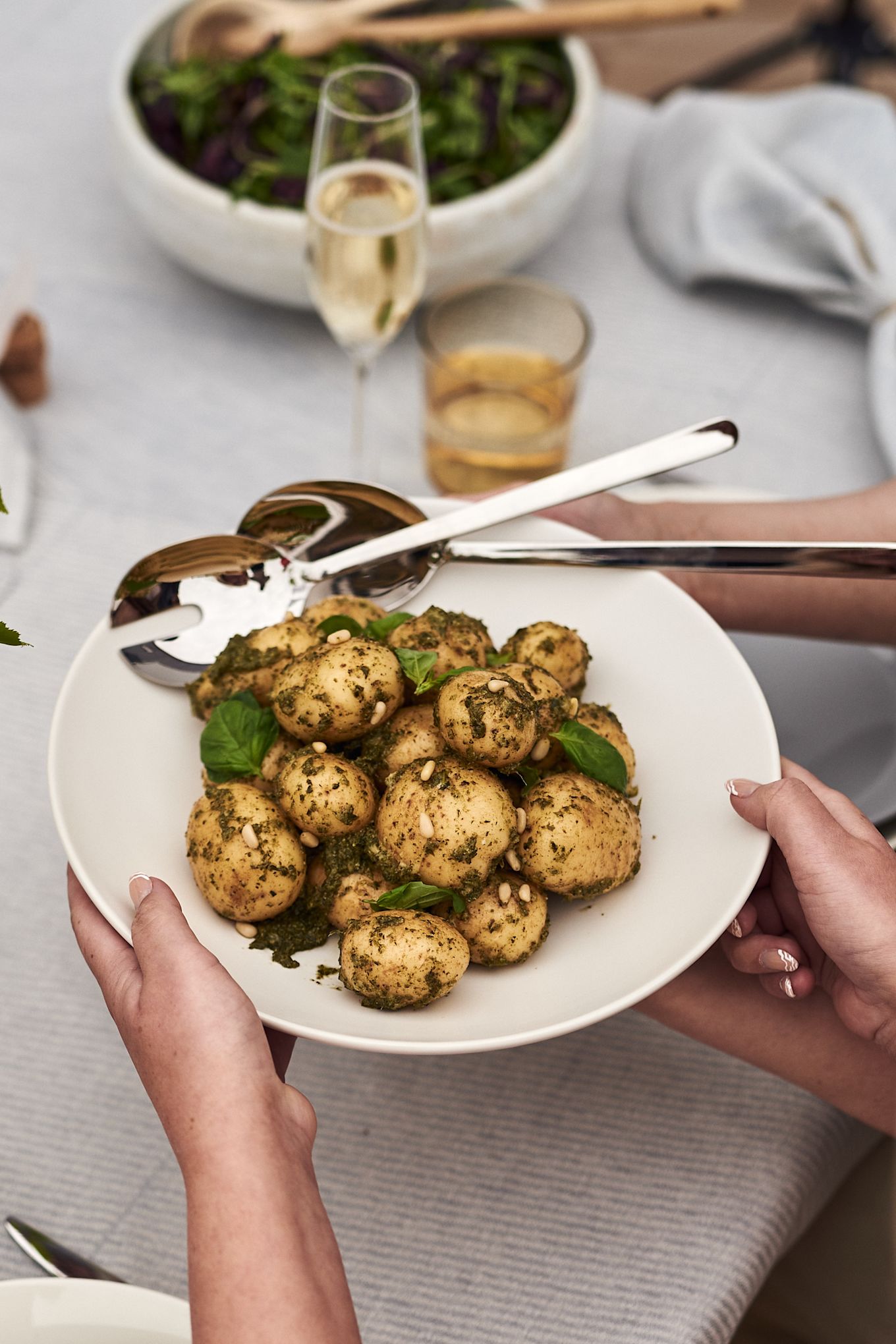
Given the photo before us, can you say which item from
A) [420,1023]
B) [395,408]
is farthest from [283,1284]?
[395,408]

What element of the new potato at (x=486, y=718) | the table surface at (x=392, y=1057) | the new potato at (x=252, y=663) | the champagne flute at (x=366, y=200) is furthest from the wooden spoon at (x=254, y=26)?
the new potato at (x=486, y=718)

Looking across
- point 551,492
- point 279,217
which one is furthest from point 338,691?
point 279,217

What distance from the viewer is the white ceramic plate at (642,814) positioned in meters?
0.76

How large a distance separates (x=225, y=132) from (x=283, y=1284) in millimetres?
1289

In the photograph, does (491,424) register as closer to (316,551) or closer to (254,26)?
(316,551)

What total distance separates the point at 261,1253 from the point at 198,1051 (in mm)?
118

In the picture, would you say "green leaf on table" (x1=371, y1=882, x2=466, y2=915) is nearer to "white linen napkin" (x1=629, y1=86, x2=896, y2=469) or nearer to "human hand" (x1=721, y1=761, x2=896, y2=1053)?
"human hand" (x1=721, y1=761, x2=896, y2=1053)

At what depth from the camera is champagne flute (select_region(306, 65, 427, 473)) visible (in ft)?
3.96

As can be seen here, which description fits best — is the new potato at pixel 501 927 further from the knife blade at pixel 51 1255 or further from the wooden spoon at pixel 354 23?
the wooden spoon at pixel 354 23

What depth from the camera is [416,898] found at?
80cm

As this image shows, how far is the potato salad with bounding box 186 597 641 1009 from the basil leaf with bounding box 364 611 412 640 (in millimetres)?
21

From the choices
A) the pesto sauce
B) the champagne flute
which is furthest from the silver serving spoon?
the champagne flute

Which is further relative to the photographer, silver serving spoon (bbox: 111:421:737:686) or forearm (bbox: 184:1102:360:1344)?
silver serving spoon (bbox: 111:421:737:686)

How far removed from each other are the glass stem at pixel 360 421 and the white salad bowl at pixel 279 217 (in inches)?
6.3
